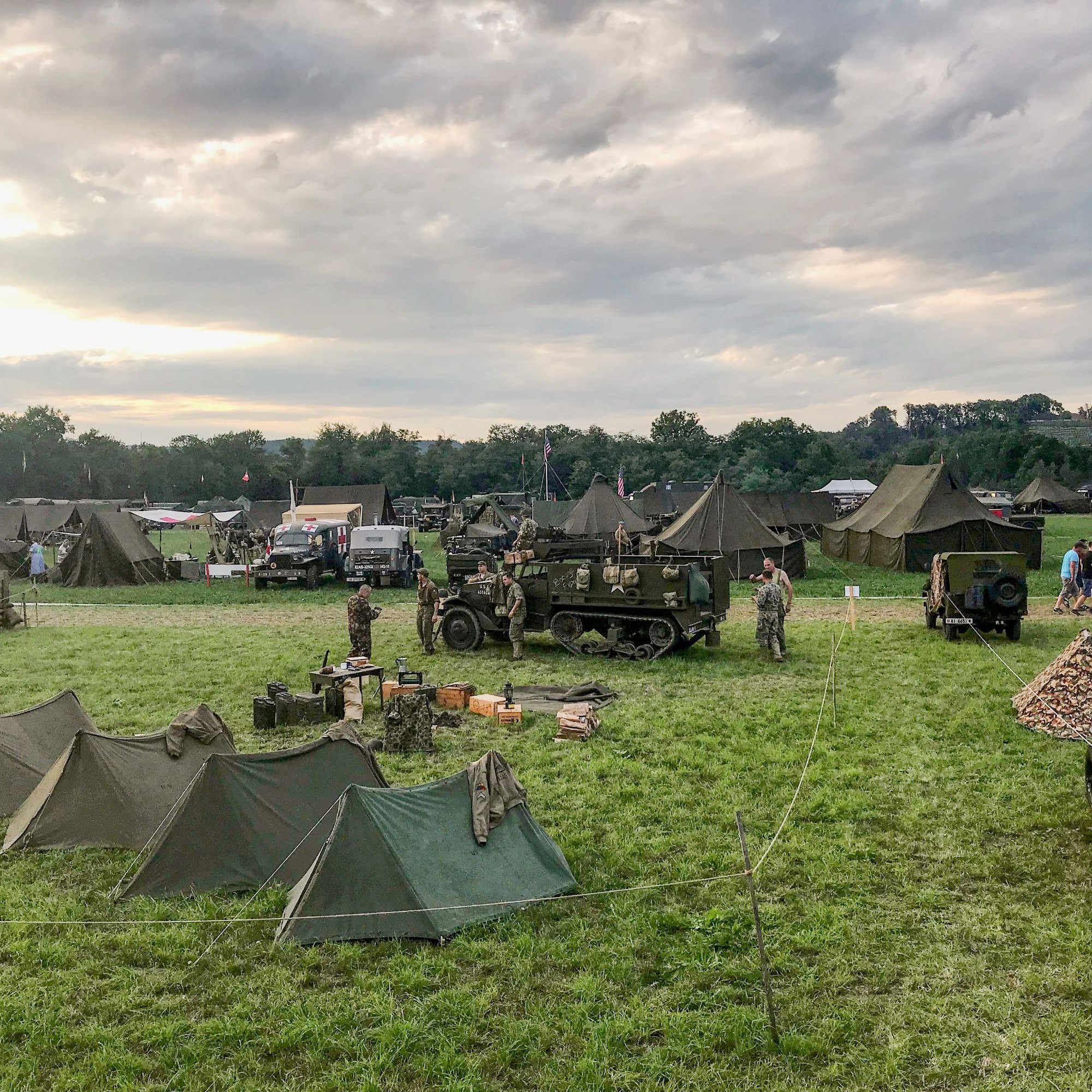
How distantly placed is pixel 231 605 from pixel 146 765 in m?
17.6

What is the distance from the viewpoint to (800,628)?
20047 millimetres

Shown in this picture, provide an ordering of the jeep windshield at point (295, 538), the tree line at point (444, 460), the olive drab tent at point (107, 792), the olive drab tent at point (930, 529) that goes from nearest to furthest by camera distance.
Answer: the olive drab tent at point (107, 792) → the olive drab tent at point (930, 529) → the jeep windshield at point (295, 538) → the tree line at point (444, 460)

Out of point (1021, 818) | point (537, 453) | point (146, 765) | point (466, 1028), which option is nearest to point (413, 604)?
point (146, 765)

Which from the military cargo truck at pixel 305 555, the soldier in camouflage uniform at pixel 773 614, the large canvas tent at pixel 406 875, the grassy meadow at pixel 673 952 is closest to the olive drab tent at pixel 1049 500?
the military cargo truck at pixel 305 555

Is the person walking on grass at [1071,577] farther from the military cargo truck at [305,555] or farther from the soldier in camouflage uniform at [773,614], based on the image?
the military cargo truck at [305,555]

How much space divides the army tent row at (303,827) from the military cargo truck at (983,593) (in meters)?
12.8

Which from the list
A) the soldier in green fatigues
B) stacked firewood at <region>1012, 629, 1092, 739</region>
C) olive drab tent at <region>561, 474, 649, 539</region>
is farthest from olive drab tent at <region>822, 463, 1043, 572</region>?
stacked firewood at <region>1012, 629, 1092, 739</region>

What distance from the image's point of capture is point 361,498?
52.1 m

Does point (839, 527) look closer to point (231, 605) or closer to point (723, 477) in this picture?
point (723, 477)

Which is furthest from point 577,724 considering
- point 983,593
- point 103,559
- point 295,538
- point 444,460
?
point 444,460

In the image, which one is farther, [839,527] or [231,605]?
[839,527]

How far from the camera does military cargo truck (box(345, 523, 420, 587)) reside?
97.7ft

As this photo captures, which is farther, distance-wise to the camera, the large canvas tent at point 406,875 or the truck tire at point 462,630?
the truck tire at point 462,630

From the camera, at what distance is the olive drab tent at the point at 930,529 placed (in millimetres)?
29453
